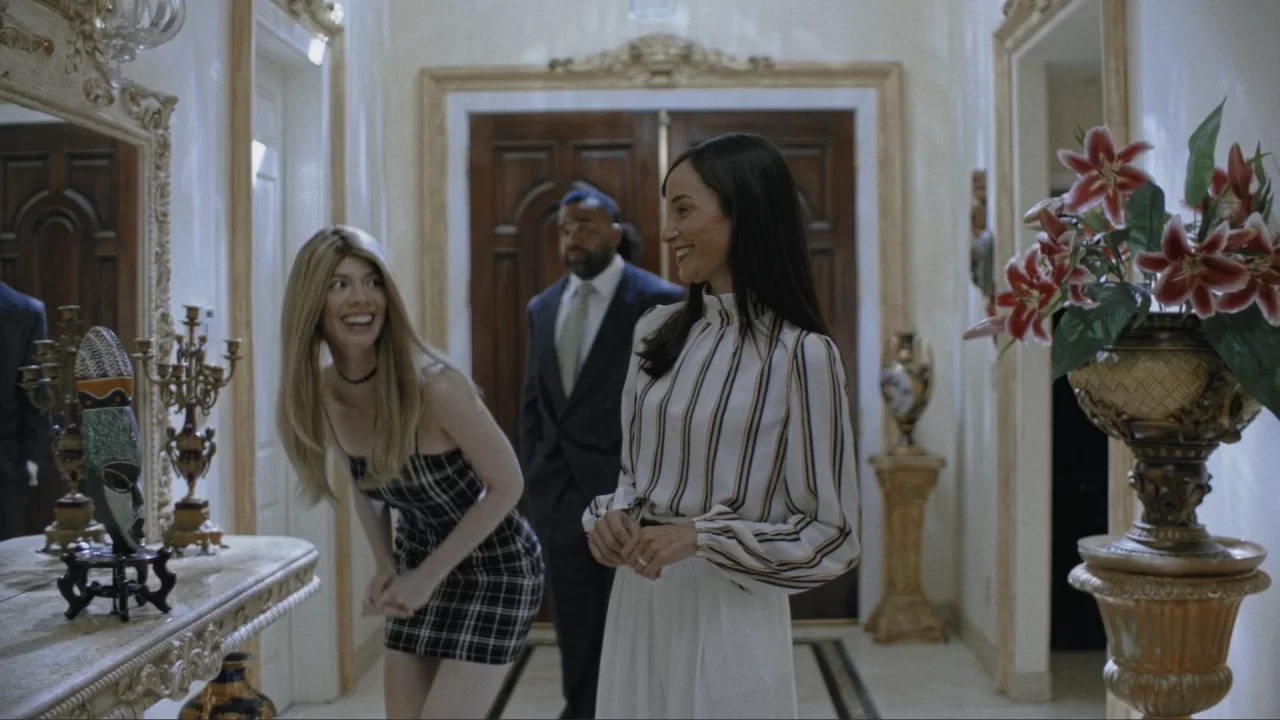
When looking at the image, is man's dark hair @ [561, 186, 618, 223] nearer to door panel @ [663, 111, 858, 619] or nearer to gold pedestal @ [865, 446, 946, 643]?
door panel @ [663, 111, 858, 619]

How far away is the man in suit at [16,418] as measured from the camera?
2178 mm

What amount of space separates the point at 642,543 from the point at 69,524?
1412 millimetres

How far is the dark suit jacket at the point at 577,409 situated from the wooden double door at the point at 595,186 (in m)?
1.28

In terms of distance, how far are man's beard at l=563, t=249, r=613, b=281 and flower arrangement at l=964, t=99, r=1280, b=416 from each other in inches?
76.1

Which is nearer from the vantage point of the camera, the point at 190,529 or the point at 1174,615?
the point at 1174,615

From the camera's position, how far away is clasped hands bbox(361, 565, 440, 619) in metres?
2.18

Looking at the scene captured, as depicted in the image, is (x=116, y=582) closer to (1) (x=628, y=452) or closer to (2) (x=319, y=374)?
(2) (x=319, y=374)

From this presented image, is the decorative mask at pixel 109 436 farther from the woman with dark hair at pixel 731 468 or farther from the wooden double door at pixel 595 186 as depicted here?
the wooden double door at pixel 595 186

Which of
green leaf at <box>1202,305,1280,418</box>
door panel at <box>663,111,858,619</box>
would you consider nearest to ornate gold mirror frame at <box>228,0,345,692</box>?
door panel at <box>663,111,858,619</box>

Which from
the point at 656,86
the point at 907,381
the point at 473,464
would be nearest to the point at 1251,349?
the point at 473,464

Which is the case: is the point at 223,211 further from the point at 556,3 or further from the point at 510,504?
the point at 556,3

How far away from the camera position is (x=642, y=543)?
1.38 metres

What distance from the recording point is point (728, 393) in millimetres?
1406

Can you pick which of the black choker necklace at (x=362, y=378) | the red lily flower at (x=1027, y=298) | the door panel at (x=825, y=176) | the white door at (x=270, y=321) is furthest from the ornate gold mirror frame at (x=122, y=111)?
the door panel at (x=825, y=176)
